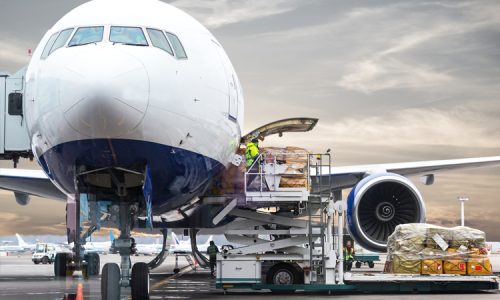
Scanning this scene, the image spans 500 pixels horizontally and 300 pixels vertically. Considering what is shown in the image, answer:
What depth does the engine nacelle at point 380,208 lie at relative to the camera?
16594mm

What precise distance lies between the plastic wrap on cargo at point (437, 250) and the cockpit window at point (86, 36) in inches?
317

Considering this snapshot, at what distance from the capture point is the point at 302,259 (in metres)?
15.4

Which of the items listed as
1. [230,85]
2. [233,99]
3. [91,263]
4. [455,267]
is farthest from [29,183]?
[455,267]

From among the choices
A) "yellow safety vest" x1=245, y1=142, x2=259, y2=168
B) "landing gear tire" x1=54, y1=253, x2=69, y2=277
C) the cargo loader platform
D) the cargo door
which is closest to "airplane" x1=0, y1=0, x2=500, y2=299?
"yellow safety vest" x1=245, y1=142, x2=259, y2=168

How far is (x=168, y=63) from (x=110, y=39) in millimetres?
825

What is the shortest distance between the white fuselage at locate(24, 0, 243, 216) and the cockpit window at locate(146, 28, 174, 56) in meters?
0.06

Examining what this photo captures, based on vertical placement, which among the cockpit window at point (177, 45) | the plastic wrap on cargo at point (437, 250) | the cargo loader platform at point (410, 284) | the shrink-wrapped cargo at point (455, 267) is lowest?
the cargo loader platform at point (410, 284)

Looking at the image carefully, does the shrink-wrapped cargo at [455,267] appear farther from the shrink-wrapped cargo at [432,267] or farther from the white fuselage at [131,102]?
the white fuselage at [131,102]

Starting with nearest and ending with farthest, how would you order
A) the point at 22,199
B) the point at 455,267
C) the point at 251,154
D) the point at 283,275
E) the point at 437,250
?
the point at 251,154
the point at 283,275
the point at 455,267
the point at 437,250
the point at 22,199

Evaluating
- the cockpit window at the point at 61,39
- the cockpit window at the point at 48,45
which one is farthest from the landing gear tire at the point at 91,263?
the cockpit window at the point at 61,39

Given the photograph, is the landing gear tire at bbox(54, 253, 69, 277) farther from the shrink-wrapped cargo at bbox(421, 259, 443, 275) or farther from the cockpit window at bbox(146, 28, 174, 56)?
the cockpit window at bbox(146, 28, 174, 56)

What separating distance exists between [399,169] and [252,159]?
5929 mm

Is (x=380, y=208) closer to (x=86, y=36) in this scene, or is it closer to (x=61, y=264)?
(x=86, y=36)

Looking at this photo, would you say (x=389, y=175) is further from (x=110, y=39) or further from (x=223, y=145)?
(x=110, y=39)
